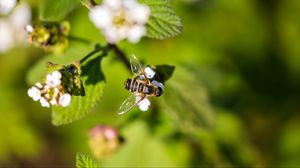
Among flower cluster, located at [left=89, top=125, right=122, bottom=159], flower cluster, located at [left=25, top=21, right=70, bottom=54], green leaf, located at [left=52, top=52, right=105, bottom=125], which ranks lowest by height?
green leaf, located at [left=52, top=52, right=105, bottom=125]

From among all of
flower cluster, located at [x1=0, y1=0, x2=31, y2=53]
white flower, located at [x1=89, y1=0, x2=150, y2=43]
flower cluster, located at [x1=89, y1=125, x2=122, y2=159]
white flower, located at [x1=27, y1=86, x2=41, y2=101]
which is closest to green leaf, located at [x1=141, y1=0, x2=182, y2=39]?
white flower, located at [x1=89, y1=0, x2=150, y2=43]

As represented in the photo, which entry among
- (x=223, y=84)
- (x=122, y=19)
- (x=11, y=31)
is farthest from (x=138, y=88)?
(x=11, y=31)

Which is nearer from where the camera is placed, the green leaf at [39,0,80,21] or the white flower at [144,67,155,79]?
the green leaf at [39,0,80,21]

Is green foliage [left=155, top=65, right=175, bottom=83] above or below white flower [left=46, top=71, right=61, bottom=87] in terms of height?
above

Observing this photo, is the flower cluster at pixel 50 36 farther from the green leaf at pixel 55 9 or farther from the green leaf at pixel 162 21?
the green leaf at pixel 162 21

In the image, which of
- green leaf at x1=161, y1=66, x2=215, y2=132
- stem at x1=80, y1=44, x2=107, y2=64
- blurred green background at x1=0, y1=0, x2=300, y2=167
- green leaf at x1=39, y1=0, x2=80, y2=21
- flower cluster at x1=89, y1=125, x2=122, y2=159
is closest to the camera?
green leaf at x1=39, y1=0, x2=80, y2=21

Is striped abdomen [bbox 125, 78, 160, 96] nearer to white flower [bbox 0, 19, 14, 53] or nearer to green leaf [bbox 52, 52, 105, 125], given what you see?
green leaf [bbox 52, 52, 105, 125]

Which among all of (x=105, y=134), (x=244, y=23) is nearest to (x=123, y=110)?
(x=105, y=134)

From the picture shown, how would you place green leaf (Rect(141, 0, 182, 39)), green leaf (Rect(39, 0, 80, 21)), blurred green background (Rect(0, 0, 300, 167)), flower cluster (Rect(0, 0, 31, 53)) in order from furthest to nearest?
flower cluster (Rect(0, 0, 31, 53)) → blurred green background (Rect(0, 0, 300, 167)) → green leaf (Rect(141, 0, 182, 39)) → green leaf (Rect(39, 0, 80, 21))
